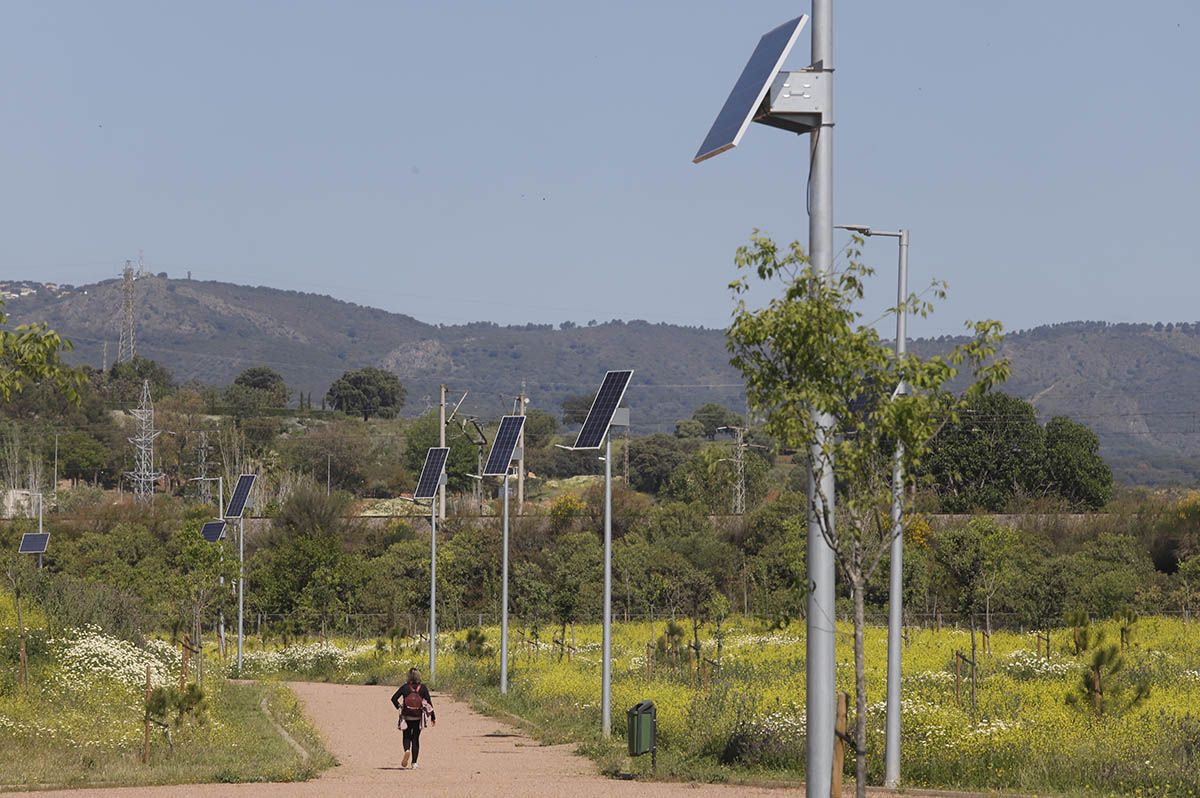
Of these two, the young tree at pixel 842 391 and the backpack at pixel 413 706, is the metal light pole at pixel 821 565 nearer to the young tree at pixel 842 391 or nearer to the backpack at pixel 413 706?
the young tree at pixel 842 391

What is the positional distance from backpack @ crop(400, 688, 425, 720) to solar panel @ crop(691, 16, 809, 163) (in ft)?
42.6

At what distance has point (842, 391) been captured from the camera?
10523 mm

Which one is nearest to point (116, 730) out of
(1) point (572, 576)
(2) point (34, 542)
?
(1) point (572, 576)

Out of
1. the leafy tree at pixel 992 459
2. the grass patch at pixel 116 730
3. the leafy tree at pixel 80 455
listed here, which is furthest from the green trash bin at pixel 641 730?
the leafy tree at pixel 80 455

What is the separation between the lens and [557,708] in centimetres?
2808

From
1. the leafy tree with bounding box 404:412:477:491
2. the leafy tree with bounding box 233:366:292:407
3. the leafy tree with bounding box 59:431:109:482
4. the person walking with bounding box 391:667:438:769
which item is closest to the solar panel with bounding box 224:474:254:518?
the person walking with bounding box 391:667:438:769

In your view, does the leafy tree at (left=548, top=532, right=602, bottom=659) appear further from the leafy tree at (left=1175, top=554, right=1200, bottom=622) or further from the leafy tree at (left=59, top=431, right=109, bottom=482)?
the leafy tree at (left=59, top=431, right=109, bottom=482)

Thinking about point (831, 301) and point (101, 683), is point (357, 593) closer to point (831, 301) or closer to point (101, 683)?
point (101, 683)

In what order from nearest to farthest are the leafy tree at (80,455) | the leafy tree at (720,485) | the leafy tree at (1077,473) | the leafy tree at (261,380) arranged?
the leafy tree at (1077,473)
the leafy tree at (720,485)
the leafy tree at (80,455)
the leafy tree at (261,380)

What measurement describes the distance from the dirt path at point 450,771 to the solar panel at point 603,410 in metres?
4.96

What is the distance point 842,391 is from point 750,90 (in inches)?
85.6

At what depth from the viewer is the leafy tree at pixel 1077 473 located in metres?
87.0

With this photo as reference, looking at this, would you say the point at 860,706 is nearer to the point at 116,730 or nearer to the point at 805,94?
the point at 805,94

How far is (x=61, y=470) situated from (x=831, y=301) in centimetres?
11874
